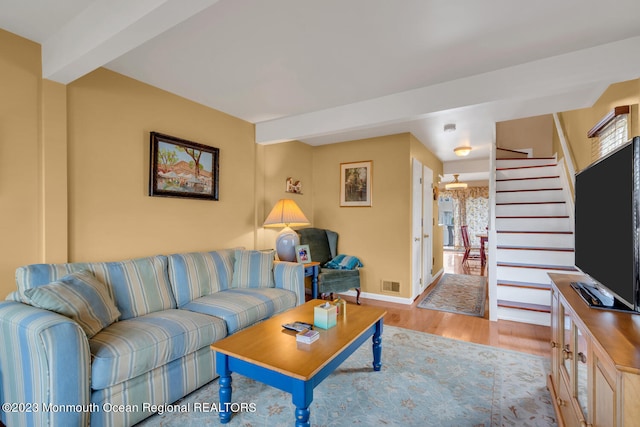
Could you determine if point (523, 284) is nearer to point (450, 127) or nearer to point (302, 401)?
point (450, 127)

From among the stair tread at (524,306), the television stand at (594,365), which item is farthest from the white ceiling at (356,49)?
the stair tread at (524,306)

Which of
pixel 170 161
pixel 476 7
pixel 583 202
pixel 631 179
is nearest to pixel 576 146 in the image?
pixel 583 202

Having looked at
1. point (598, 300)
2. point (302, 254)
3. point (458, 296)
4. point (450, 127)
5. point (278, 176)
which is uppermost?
point (450, 127)

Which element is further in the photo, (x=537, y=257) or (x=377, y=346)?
(x=537, y=257)

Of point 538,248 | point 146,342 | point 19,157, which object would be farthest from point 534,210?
point 19,157

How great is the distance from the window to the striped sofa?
2980 millimetres

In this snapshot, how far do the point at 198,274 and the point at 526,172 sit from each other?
4.70 metres

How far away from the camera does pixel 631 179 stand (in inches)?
42.6

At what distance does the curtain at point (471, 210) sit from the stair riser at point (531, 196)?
5.80 m

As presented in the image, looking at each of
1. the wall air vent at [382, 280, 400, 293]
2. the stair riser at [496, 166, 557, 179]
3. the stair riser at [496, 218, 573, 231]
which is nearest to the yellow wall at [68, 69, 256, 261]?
the wall air vent at [382, 280, 400, 293]

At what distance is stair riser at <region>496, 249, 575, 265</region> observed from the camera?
342 centimetres

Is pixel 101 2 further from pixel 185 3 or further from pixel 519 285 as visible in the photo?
→ pixel 519 285

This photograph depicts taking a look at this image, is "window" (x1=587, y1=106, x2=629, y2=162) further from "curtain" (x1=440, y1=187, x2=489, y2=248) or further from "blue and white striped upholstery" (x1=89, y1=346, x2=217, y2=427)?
"curtain" (x1=440, y1=187, x2=489, y2=248)

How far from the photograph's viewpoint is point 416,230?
4.28m
